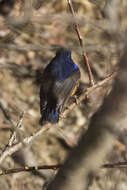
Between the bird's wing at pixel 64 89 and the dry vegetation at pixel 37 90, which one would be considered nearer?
the bird's wing at pixel 64 89

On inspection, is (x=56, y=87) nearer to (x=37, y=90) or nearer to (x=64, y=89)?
(x=64, y=89)

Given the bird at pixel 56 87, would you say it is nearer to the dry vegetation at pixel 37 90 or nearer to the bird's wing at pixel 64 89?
the bird's wing at pixel 64 89

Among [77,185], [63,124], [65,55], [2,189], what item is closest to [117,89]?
[77,185]

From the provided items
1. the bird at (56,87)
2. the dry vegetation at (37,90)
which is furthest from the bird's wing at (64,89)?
the dry vegetation at (37,90)

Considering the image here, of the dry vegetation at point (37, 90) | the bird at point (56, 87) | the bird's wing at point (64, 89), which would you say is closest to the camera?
the bird at point (56, 87)

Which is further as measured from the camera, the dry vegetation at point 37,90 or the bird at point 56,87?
the dry vegetation at point 37,90

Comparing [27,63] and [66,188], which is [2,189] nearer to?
[27,63]

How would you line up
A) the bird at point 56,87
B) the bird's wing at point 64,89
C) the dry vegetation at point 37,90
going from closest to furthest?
the bird at point 56,87 < the bird's wing at point 64,89 < the dry vegetation at point 37,90

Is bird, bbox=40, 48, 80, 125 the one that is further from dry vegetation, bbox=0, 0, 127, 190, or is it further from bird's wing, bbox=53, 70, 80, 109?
dry vegetation, bbox=0, 0, 127, 190

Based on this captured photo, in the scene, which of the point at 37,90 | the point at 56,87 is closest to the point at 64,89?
the point at 56,87
